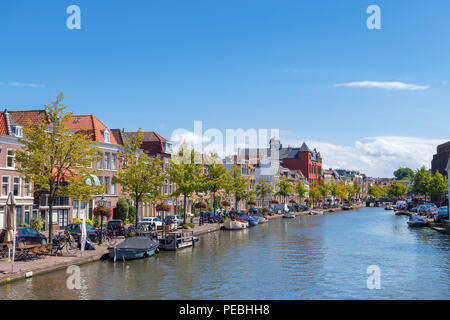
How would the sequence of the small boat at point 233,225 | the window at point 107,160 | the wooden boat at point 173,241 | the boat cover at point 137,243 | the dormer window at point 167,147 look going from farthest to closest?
1. the dormer window at point 167,147
2. the small boat at point 233,225
3. the window at point 107,160
4. the wooden boat at point 173,241
5. the boat cover at point 137,243

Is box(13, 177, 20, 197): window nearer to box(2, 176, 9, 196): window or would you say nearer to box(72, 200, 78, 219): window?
box(2, 176, 9, 196): window

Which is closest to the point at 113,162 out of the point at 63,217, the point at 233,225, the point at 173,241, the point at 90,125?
the point at 90,125

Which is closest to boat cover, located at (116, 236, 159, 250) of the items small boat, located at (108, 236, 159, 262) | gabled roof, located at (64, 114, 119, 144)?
small boat, located at (108, 236, 159, 262)

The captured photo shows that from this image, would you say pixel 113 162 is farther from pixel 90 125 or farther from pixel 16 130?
pixel 16 130

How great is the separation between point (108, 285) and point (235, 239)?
32227 millimetres

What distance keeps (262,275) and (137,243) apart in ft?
42.7

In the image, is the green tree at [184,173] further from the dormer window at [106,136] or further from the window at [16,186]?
the window at [16,186]

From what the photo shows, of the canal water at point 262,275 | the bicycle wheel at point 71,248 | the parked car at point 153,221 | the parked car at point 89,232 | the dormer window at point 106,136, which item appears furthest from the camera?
the dormer window at point 106,136

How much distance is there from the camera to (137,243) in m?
42.3

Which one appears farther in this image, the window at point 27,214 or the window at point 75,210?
the window at point 75,210

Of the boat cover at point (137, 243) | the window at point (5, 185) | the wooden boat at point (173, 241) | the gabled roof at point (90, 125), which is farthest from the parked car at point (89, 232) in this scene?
the gabled roof at point (90, 125)

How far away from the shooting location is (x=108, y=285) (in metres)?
30.4

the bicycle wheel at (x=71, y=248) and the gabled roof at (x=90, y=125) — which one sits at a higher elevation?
the gabled roof at (x=90, y=125)

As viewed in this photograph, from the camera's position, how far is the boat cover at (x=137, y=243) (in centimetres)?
4108
